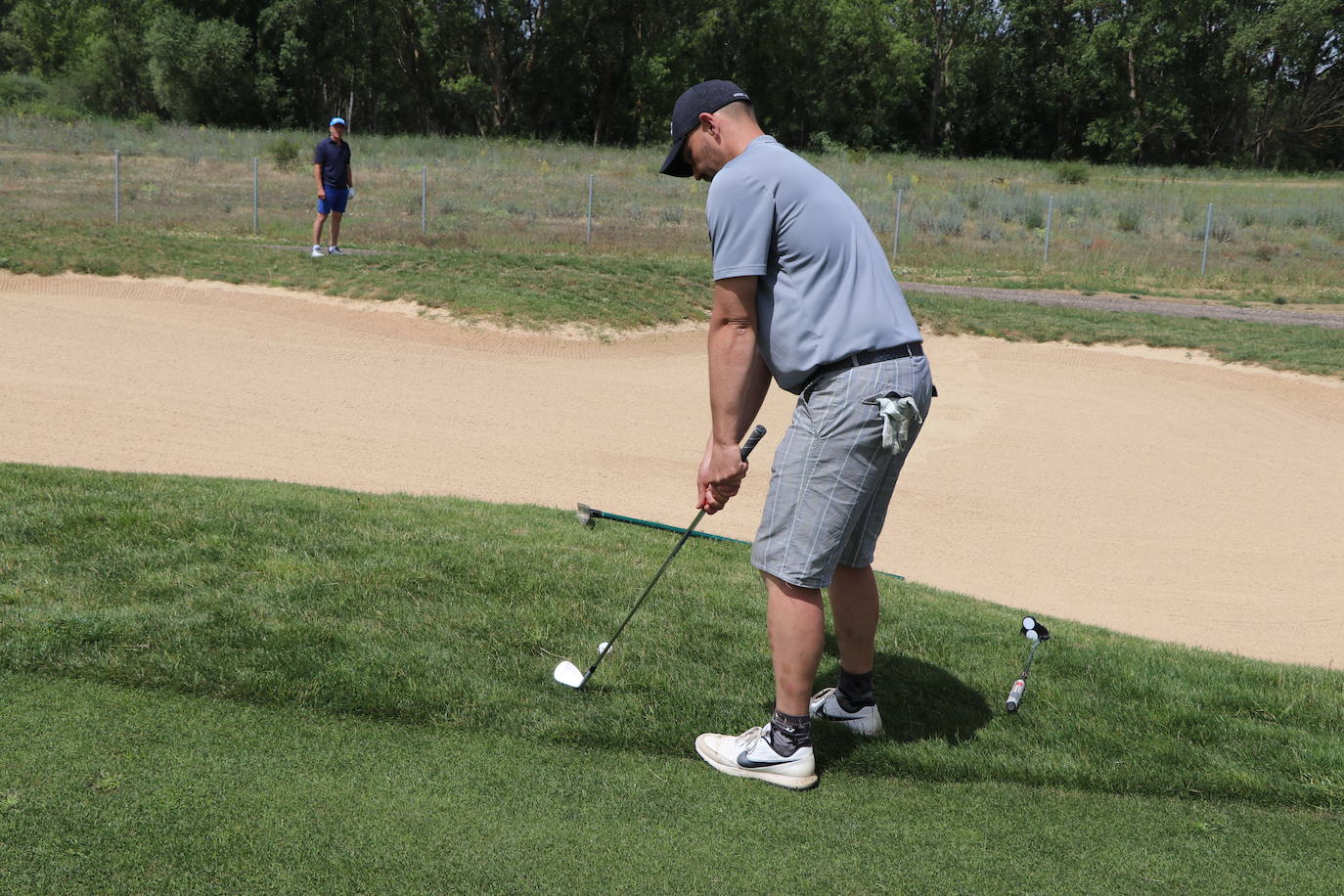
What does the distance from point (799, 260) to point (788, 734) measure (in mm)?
1391

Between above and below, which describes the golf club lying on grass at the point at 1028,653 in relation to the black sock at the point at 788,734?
below

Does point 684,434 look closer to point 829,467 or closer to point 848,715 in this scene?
point 848,715

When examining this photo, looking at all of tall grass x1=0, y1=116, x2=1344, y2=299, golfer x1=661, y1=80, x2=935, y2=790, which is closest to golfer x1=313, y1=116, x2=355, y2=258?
tall grass x1=0, y1=116, x2=1344, y2=299

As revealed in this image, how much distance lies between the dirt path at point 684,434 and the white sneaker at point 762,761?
385 cm

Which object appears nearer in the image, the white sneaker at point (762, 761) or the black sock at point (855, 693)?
the white sneaker at point (762, 761)

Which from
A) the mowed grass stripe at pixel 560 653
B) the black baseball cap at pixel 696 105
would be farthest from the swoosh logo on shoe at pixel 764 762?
the black baseball cap at pixel 696 105

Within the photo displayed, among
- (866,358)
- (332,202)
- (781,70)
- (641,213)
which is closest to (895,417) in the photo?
(866,358)

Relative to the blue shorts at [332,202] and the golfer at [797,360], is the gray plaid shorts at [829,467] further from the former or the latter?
the blue shorts at [332,202]

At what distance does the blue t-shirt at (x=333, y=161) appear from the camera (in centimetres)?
1537

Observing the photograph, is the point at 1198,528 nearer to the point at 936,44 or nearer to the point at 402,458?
the point at 402,458

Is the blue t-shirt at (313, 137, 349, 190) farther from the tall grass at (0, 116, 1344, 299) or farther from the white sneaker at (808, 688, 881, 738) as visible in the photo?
the white sneaker at (808, 688, 881, 738)

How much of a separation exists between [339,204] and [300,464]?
8.01 metres

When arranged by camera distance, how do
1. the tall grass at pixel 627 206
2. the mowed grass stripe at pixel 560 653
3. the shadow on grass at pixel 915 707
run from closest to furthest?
the mowed grass stripe at pixel 560 653, the shadow on grass at pixel 915 707, the tall grass at pixel 627 206

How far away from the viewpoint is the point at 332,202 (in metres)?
15.9
